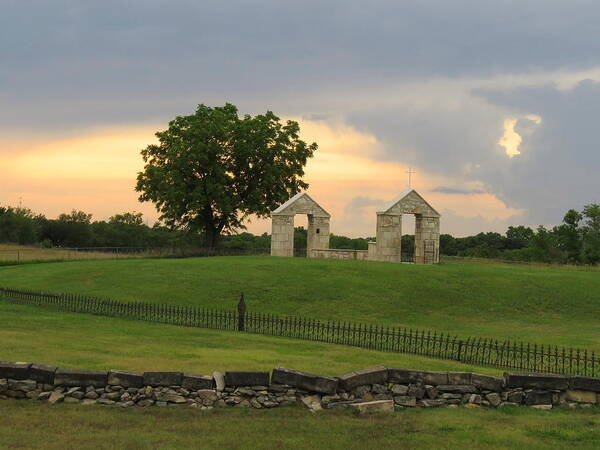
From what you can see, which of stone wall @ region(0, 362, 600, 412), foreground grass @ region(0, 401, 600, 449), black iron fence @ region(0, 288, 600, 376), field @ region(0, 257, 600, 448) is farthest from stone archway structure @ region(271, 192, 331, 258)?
foreground grass @ region(0, 401, 600, 449)

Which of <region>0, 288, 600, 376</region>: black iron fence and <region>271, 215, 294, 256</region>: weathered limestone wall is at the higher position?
<region>271, 215, 294, 256</region>: weathered limestone wall

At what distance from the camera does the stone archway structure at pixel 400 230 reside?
44500 millimetres

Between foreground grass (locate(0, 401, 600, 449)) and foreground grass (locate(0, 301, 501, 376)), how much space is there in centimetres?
271

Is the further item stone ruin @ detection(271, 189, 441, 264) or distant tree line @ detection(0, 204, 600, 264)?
distant tree line @ detection(0, 204, 600, 264)

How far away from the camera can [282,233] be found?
4741 cm

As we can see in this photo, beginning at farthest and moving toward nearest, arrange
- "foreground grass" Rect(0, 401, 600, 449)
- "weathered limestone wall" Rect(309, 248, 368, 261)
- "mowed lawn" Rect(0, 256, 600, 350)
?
1. "weathered limestone wall" Rect(309, 248, 368, 261)
2. "mowed lawn" Rect(0, 256, 600, 350)
3. "foreground grass" Rect(0, 401, 600, 449)

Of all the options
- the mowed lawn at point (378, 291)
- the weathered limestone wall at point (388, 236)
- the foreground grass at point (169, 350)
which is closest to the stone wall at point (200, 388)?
the foreground grass at point (169, 350)

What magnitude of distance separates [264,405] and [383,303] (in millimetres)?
18095

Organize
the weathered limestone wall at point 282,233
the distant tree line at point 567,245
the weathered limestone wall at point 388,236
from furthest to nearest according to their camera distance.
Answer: the distant tree line at point 567,245 < the weathered limestone wall at point 282,233 < the weathered limestone wall at point 388,236

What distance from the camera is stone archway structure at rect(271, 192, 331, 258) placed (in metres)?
47.3

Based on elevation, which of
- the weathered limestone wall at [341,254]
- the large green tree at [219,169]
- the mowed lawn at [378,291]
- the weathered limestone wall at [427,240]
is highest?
the large green tree at [219,169]

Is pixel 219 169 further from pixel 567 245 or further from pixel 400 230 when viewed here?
pixel 567 245

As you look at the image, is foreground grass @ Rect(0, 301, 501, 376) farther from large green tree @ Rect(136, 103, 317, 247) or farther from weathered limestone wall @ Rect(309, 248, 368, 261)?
large green tree @ Rect(136, 103, 317, 247)

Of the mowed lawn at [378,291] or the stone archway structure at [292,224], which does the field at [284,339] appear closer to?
the mowed lawn at [378,291]
